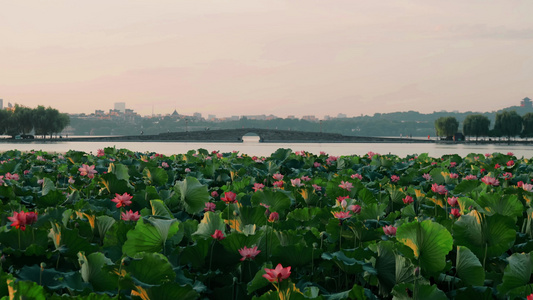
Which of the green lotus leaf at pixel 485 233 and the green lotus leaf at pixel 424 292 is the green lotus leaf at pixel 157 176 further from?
the green lotus leaf at pixel 424 292

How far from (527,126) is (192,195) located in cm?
11679

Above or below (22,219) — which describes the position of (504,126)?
above

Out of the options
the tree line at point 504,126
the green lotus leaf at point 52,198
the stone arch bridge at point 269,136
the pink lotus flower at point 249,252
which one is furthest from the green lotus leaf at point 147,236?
the stone arch bridge at point 269,136

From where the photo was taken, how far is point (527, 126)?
105750mm

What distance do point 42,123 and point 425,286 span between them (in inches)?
4061

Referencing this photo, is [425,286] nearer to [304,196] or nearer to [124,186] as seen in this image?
[304,196]

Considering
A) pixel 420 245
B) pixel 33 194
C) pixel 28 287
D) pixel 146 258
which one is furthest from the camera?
pixel 33 194

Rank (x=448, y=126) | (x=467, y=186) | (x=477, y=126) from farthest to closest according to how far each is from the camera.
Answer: (x=448, y=126) → (x=477, y=126) → (x=467, y=186)

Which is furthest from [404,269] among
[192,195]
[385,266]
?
[192,195]

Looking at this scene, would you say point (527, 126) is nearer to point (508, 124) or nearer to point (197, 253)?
point (508, 124)

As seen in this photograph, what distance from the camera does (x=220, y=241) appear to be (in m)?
2.07

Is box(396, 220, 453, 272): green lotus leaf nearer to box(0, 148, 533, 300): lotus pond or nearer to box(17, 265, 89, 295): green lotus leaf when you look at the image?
box(0, 148, 533, 300): lotus pond

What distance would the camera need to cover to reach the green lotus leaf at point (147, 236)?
2027 mm

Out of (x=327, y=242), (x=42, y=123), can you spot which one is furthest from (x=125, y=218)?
(x=42, y=123)
